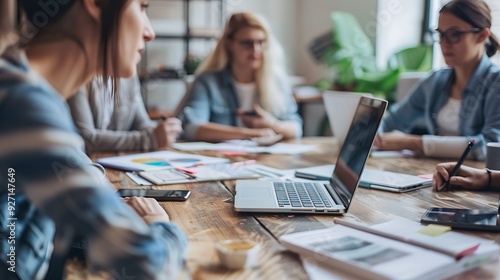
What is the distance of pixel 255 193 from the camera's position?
1.32 metres

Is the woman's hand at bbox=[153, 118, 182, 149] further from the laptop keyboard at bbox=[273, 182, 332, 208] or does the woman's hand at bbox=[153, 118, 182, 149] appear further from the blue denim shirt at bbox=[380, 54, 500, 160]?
the blue denim shirt at bbox=[380, 54, 500, 160]

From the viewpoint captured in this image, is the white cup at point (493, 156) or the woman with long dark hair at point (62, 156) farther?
the white cup at point (493, 156)

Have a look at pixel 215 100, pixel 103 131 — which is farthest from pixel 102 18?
pixel 215 100

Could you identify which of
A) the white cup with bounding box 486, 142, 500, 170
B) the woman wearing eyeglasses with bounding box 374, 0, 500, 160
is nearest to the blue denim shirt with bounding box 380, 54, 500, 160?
the woman wearing eyeglasses with bounding box 374, 0, 500, 160

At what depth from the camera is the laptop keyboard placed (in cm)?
121

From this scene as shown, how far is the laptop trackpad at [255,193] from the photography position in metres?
1.28

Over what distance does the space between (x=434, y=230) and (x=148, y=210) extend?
1.74 feet

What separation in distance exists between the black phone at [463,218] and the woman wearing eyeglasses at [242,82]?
1.36 m

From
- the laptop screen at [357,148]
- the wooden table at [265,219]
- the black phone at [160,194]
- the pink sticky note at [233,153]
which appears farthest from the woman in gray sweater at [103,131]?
the laptop screen at [357,148]

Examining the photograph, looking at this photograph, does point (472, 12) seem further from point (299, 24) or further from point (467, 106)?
point (299, 24)

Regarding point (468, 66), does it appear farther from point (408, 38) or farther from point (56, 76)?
point (408, 38)

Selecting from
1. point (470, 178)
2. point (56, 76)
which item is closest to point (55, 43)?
point (56, 76)

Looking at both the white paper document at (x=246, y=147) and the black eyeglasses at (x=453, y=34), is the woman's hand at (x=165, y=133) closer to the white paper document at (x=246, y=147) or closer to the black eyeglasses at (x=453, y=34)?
the white paper document at (x=246, y=147)

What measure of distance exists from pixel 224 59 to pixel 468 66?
117 centimetres
